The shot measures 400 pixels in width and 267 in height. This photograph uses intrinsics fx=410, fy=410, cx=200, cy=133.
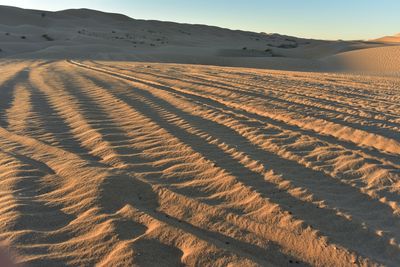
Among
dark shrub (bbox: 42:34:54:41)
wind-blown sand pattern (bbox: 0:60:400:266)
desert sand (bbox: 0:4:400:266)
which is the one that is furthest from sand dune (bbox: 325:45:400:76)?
dark shrub (bbox: 42:34:54:41)

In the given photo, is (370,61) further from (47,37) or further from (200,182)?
(47,37)

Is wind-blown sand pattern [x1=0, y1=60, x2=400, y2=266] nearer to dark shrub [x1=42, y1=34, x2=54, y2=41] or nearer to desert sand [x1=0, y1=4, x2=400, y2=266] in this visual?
desert sand [x1=0, y1=4, x2=400, y2=266]

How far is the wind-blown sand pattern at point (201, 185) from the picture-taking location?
115 inches

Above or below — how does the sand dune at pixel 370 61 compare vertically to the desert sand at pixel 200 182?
above

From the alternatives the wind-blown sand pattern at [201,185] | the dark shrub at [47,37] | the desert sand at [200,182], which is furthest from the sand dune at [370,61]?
the dark shrub at [47,37]

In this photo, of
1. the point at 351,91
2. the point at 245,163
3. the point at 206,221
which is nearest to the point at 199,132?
the point at 245,163

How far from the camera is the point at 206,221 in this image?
331 centimetres

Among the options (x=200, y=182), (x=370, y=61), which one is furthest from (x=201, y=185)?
(x=370, y=61)

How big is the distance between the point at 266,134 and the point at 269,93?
4005mm

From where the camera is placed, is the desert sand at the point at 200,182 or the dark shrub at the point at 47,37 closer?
the desert sand at the point at 200,182

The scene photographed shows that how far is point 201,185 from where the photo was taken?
404cm

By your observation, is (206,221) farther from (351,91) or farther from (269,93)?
(351,91)

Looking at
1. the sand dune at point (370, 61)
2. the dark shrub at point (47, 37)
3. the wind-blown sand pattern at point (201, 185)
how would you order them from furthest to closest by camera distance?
1. the dark shrub at point (47, 37)
2. the sand dune at point (370, 61)
3. the wind-blown sand pattern at point (201, 185)

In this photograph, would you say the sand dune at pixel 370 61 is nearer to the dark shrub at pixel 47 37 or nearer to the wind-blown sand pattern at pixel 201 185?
the wind-blown sand pattern at pixel 201 185
